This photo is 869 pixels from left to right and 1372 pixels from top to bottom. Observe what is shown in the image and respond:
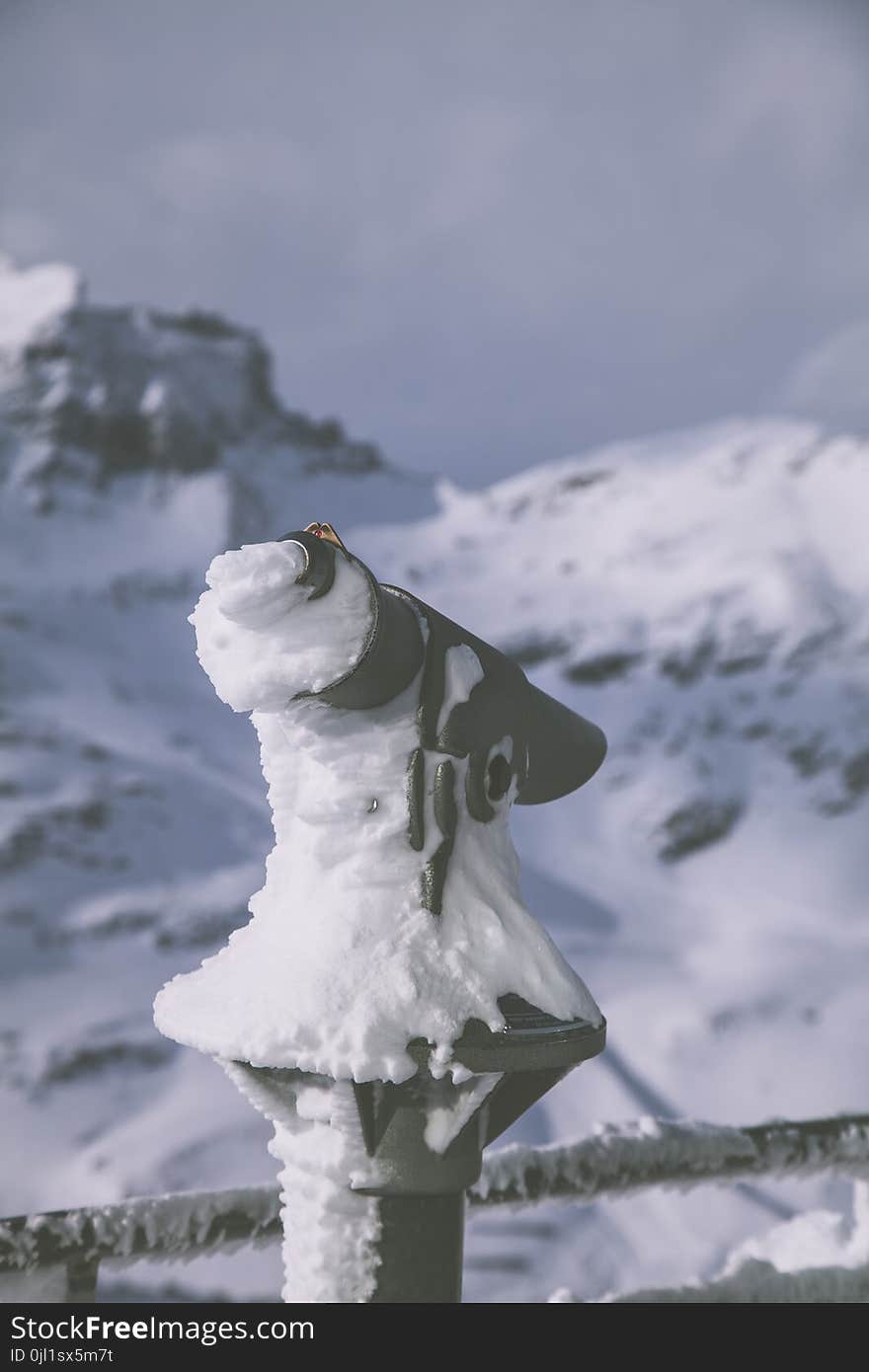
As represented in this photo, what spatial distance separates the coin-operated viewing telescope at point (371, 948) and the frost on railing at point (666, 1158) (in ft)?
1.76

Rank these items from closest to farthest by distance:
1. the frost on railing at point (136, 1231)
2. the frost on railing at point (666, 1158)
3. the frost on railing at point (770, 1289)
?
the frost on railing at point (136, 1231) < the frost on railing at point (666, 1158) < the frost on railing at point (770, 1289)

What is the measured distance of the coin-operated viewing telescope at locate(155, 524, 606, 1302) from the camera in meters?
1.62

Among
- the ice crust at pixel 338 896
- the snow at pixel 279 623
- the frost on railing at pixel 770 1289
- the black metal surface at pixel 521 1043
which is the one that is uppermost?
the snow at pixel 279 623

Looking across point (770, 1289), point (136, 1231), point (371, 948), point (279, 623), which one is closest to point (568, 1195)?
point (770, 1289)

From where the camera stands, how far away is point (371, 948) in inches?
65.7

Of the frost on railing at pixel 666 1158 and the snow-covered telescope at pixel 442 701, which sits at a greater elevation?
the snow-covered telescope at pixel 442 701

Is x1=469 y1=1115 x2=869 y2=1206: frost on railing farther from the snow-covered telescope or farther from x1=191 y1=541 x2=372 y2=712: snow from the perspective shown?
x1=191 y1=541 x2=372 y2=712: snow

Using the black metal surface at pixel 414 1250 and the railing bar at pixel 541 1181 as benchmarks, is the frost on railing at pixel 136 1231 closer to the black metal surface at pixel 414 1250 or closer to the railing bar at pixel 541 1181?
the railing bar at pixel 541 1181

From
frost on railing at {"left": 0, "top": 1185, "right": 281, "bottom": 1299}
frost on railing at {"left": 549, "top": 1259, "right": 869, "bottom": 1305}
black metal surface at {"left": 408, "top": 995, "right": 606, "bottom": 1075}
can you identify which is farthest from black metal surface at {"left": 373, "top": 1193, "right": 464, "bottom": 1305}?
frost on railing at {"left": 549, "top": 1259, "right": 869, "bottom": 1305}

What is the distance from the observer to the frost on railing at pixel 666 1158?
2324mm

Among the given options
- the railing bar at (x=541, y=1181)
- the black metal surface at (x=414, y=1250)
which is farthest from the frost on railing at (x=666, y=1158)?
the black metal surface at (x=414, y=1250)

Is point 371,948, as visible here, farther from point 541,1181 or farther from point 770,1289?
point 770,1289
